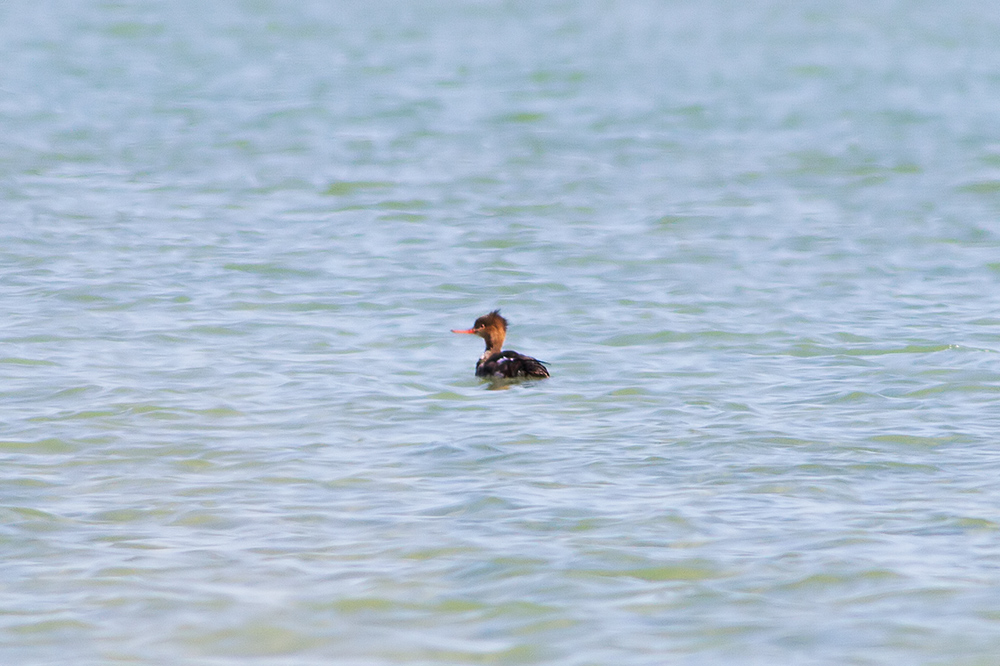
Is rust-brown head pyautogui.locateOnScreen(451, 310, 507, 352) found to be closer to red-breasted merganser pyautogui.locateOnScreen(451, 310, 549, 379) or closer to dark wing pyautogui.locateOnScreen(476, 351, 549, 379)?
red-breasted merganser pyautogui.locateOnScreen(451, 310, 549, 379)

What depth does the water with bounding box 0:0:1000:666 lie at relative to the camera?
6.15 metres

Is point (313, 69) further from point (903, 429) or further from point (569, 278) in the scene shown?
point (903, 429)

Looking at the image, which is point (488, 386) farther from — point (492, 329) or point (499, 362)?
point (492, 329)

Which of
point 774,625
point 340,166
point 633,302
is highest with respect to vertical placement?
point 340,166

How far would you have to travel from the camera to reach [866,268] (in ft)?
45.2

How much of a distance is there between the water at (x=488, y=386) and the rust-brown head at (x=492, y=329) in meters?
0.34

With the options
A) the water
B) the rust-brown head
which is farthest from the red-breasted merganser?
the water

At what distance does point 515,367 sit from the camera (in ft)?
33.0

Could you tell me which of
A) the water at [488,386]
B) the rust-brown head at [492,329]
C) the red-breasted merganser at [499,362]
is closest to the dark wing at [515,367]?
the red-breasted merganser at [499,362]

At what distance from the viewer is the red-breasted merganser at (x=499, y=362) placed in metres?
10.1

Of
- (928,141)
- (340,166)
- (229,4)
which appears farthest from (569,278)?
(229,4)

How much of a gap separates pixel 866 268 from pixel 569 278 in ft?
9.20

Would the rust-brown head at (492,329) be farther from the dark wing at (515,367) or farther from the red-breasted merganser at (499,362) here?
the dark wing at (515,367)

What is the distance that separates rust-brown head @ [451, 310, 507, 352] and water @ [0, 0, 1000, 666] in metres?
0.34
